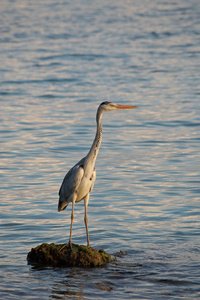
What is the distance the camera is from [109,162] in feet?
47.9

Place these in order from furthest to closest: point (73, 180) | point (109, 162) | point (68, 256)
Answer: point (109, 162), point (73, 180), point (68, 256)

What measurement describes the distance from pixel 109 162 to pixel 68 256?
5907 millimetres

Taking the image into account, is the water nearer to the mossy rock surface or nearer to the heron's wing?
the mossy rock surface

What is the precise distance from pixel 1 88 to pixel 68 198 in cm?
1642

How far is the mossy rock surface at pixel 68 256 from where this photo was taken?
8852 mm

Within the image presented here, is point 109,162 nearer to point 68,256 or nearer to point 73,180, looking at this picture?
point 73,180

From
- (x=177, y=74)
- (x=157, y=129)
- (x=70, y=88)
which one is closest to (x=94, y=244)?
(x=157, y=129)

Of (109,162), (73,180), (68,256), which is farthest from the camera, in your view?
(109,162)

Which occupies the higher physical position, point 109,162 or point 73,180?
point 73,180

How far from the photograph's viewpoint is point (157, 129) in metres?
18.0

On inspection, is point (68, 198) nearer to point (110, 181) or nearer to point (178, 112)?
point (110, 181)

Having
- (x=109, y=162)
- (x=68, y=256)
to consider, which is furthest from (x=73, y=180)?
(x=109, y=162)

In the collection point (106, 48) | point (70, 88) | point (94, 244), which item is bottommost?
point (94, 244)

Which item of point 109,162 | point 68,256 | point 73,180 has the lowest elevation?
point 68,256
